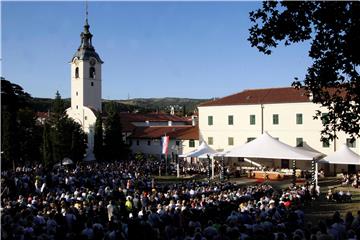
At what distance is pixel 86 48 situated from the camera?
195ft

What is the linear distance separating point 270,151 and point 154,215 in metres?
19.7

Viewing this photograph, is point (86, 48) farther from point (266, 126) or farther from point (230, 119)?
point (266, 126)

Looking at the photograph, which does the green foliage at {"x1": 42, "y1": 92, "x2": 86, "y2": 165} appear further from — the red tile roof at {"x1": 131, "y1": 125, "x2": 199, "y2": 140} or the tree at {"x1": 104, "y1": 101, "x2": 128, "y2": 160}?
the red tile roof at {"x1": 131, "y1": 125, "x2": 199, "y2": 140}

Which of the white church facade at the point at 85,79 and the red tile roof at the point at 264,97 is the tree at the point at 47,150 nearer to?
the white church facade at the point at 85,79

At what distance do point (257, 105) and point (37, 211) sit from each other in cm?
2862

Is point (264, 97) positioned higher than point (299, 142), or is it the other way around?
point (264, 97)

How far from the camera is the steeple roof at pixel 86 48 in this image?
59000mm

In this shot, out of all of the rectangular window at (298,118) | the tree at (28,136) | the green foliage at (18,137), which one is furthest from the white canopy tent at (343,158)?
the tree at (28,136)

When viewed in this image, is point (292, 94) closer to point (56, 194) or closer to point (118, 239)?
point (56, 194)

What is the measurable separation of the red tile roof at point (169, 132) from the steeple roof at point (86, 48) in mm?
12078

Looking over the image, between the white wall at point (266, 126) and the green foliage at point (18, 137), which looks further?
the green foliage at point (18, 137)

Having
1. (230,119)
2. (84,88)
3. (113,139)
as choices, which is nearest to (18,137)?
(113,139)

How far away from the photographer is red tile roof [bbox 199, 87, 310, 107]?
4078 cm

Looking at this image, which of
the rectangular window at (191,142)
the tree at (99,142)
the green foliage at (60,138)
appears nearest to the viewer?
the green foliage at (60,138)
